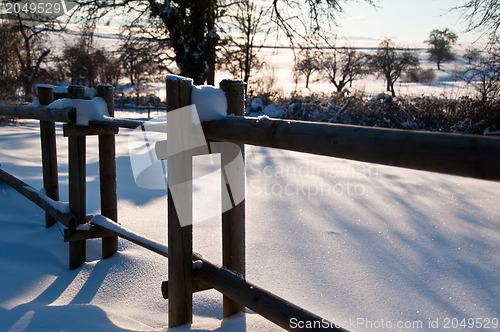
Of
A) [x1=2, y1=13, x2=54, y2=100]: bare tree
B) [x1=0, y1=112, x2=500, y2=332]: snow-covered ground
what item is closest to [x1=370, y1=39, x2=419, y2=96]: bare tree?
[x1=2, y1=13, x2=54, y2=100]: bare tree

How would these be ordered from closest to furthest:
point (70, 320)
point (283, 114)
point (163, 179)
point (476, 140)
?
1. point (476, 140)
2. point (70, 320)
3. point (163, 179)
4. point (283, 114)

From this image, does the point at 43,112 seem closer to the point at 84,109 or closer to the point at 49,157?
the point at 84,109

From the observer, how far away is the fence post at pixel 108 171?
3.05 meters

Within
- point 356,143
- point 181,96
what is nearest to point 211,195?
point 181,96

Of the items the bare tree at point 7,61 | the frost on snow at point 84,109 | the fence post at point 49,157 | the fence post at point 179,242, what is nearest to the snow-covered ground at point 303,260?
the fence post at point 179,242

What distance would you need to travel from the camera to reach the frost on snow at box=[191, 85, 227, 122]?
1.73 meters

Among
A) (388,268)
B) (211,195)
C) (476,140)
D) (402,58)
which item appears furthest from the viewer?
(402,58)

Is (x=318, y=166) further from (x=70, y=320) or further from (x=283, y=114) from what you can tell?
(x=283, y=114)

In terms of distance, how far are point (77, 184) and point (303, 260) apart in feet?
6.67

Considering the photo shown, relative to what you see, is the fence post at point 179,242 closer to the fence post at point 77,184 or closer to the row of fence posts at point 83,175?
the row of fence posts at point 83,175

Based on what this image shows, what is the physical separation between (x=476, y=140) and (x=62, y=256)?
133 inches

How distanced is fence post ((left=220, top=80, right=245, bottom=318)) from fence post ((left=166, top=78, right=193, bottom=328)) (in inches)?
7.7

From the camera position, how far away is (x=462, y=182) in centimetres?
609

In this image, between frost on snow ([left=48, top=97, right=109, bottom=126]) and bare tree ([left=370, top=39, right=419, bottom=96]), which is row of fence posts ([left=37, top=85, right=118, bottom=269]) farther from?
bare tree ([left=370, top=39, right=419, bottom=96])
